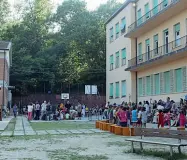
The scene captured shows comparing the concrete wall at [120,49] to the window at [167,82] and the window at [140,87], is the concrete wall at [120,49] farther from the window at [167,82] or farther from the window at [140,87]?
the window at [167,82]

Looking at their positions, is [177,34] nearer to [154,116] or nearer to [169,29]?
[169,29]

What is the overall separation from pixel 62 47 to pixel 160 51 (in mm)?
28864

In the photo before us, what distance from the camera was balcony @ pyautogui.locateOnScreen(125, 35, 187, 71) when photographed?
27297 mm

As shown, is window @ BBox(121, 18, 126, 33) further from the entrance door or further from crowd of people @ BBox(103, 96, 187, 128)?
crowd of people @ BBox(103, 96, 187, 128)

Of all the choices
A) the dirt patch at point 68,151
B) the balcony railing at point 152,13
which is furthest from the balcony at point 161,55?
the dirt patch at point 68,151

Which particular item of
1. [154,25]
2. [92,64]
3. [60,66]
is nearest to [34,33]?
[60,66]

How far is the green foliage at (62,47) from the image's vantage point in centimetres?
5672

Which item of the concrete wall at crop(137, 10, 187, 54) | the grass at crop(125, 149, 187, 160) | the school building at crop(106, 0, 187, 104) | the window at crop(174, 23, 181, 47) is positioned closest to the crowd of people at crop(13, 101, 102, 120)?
the school building at crop(106, 0, 187, 104)

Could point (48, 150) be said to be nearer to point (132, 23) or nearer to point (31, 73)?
point (132, 23)

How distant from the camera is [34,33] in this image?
199 feet

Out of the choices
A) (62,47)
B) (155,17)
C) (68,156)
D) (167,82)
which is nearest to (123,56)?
(167,82)

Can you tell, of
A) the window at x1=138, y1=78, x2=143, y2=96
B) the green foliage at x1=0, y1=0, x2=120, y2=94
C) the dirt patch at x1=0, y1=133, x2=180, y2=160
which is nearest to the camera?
the dirt patch at x1=0, y1=133, x2=180, y2=160

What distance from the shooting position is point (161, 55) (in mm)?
30703

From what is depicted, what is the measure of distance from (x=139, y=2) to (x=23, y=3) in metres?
33.4
